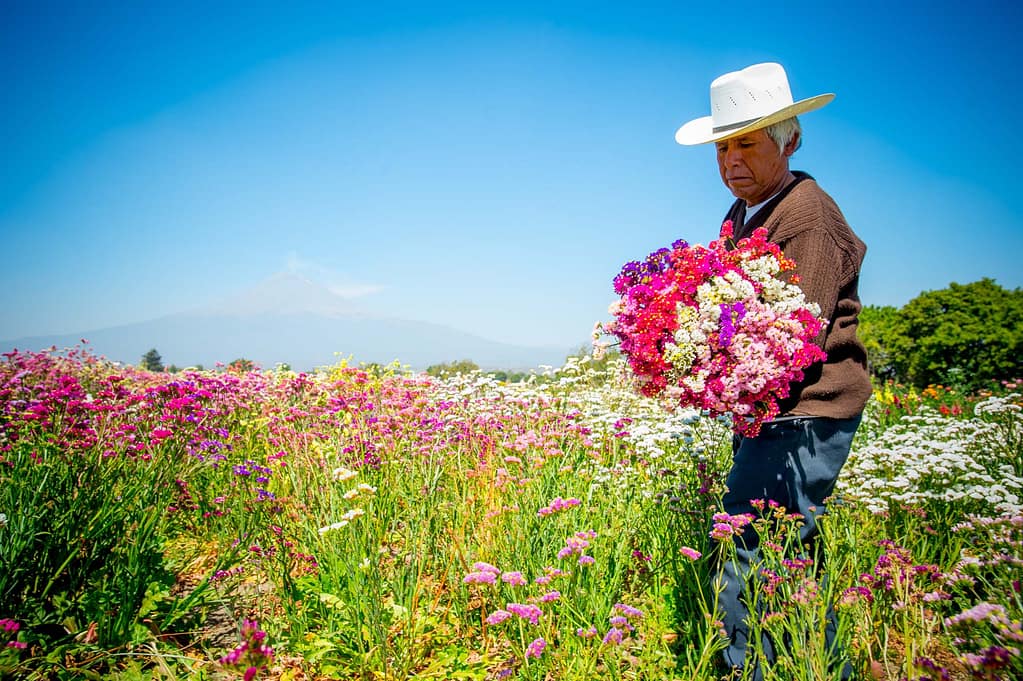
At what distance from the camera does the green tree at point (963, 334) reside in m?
16.1

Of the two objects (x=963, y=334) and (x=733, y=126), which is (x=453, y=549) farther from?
(x=963, y=334)

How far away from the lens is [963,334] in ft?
54.9

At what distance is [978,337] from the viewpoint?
16.6m

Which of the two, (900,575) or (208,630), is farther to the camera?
(208,630)

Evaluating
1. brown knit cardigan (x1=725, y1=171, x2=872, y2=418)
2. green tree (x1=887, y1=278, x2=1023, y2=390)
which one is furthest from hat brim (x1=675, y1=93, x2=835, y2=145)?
green tree (x1=887, y1=278, x2=1023, y2=390)

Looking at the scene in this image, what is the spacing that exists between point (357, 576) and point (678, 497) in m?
1.87

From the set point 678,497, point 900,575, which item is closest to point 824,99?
→ point 900,575

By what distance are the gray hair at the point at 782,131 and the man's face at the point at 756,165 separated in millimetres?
18

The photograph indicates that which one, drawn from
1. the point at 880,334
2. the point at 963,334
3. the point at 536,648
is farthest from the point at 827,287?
the point at 880,334

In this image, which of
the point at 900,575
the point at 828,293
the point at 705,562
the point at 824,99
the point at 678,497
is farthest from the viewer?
the point at 678,497

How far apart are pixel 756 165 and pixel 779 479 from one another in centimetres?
141

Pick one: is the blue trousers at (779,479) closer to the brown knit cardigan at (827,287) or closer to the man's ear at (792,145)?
the brown knit cardigan at (827,287)

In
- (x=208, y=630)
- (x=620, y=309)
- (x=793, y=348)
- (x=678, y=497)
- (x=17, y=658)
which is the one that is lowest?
(x=208, y=630)

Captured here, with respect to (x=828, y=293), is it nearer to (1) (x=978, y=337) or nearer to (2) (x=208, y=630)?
(2) (x=208, y=630)
